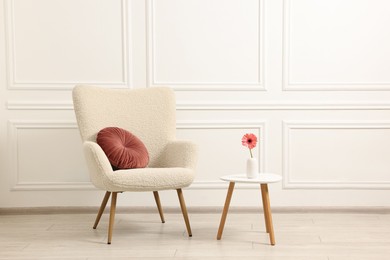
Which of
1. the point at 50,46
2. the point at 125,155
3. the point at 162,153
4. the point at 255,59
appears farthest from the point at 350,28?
the point at 50,46

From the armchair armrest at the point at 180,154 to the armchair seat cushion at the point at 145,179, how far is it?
0.18m

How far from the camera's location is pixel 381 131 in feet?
13.1

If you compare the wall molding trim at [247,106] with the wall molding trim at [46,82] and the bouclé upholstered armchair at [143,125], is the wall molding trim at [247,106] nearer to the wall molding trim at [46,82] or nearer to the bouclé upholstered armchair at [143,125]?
the wall molding trim at [46,82]

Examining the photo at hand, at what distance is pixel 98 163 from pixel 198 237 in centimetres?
74

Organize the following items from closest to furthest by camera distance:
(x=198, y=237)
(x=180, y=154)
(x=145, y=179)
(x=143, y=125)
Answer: (x=145, y=179)
(x=198, y=237)
(x=180, y=154)
(x=143, y=125)

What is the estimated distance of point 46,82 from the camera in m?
4.01

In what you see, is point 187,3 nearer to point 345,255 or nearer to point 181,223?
point 181,223

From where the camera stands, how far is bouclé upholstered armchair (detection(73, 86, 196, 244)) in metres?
3.21

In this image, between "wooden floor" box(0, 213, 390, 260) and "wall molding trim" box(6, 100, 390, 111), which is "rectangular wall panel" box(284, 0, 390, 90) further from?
"wooden floor" box(0, 213, 390, 260)

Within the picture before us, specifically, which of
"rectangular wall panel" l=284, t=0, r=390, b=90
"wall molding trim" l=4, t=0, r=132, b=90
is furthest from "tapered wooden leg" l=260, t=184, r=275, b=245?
"wall molding trim" l=4, t=0, r=132, b=90

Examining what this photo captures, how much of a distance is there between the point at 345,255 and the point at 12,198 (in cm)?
240

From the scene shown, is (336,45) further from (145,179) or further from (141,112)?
(145,179)

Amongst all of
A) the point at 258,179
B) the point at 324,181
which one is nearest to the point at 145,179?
the point at 258,179

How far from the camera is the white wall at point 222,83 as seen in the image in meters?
3.99
